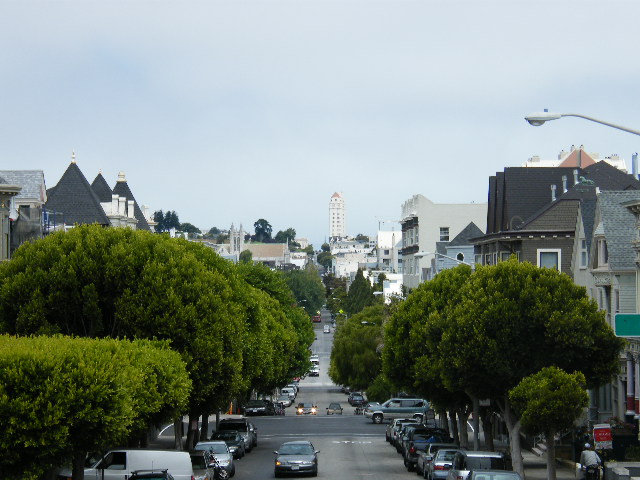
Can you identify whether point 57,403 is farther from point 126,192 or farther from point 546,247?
point 126,192

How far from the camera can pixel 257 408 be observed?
90.1 m

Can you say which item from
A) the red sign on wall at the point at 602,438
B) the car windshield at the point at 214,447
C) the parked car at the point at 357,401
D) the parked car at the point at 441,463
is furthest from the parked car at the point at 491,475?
the parked car at the point at 357,401

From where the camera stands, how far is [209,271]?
4419 cm

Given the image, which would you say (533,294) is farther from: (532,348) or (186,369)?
(186,369)

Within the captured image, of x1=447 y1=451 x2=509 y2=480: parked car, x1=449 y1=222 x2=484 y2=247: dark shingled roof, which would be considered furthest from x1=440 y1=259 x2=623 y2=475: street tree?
x1=449 y1=222 x2=484 y2=247: dark shingled roof

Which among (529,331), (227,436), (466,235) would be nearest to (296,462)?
(529,331)

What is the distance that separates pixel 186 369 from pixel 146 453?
774 centimetres

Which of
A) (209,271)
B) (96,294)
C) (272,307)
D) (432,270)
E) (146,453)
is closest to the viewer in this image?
(146,453)

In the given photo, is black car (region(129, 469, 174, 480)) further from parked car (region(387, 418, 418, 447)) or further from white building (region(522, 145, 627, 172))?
white building (region(522, 145, 627, 172))

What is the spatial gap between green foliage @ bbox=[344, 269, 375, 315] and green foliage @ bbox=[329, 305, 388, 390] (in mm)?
53185

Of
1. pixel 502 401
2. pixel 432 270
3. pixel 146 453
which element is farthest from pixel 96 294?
pixel 432 270

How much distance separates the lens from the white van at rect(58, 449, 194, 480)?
33906 millimetres

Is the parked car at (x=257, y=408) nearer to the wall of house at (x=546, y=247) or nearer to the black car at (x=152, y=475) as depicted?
the wall of house at (x=546, y=247)

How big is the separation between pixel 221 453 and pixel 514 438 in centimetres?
1131
